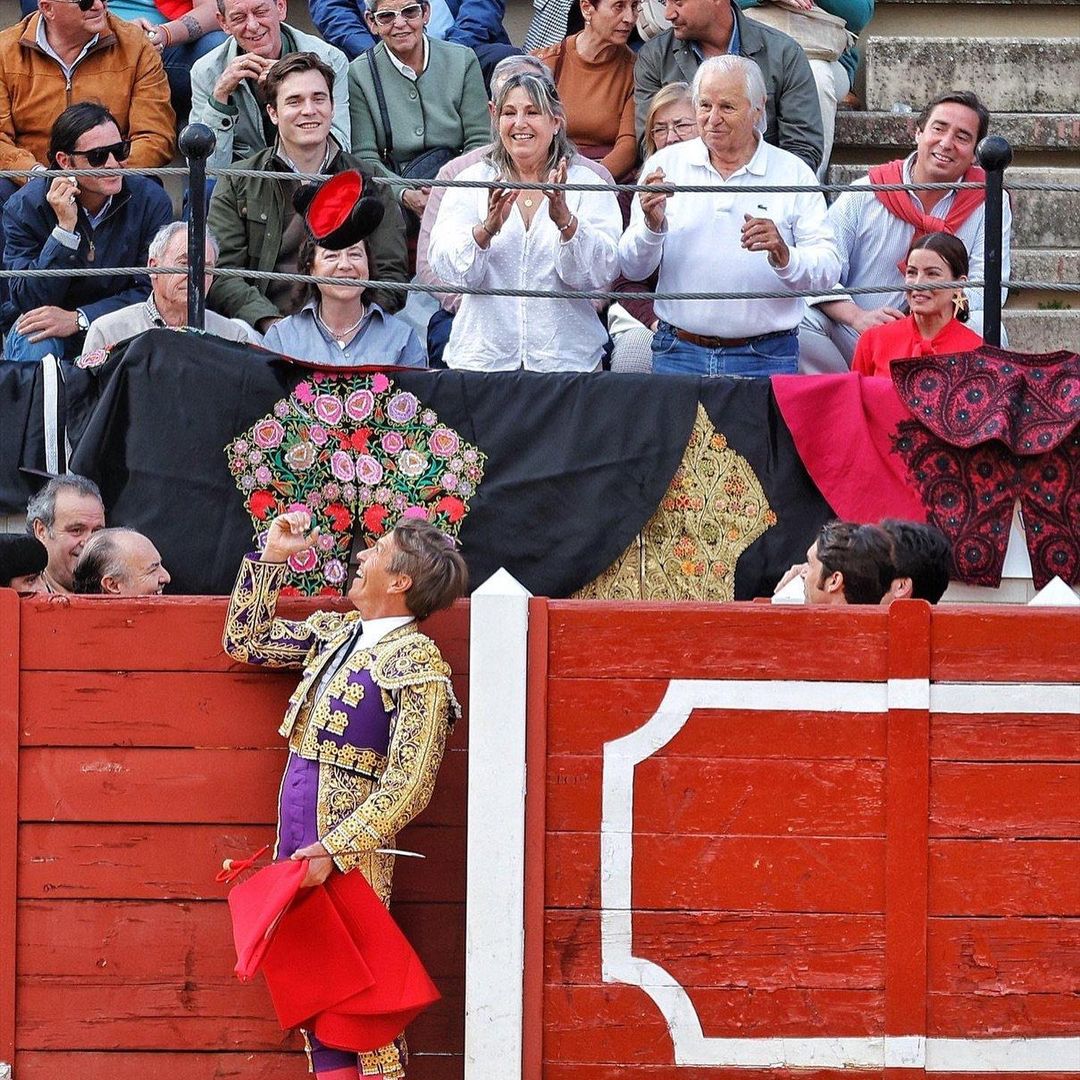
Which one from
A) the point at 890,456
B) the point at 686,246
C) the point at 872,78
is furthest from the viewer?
the point at 872,78

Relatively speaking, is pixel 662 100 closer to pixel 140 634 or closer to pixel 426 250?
pixel 426 250

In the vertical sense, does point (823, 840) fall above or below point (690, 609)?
below

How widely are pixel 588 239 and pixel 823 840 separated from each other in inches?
75.6

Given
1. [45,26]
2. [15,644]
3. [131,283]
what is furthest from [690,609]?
[45,26]

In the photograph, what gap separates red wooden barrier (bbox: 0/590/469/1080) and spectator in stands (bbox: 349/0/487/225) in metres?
3.00

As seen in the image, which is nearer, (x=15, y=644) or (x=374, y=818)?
(x=374, y=818)

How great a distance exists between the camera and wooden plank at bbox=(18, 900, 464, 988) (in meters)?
4.39

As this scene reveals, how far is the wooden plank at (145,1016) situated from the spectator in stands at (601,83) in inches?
139

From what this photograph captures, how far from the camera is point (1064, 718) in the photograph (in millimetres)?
4258

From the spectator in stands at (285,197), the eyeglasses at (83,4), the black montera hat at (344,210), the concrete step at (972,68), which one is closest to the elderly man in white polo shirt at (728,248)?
the black montera hat at (344,210)

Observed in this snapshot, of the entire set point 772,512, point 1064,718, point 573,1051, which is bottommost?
point 573,1051

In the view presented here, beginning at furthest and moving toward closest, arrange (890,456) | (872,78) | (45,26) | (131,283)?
(872,78) → (45,26) → (131,283) → (890,456)

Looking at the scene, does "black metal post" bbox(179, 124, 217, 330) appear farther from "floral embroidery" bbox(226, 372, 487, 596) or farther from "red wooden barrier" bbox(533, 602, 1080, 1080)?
"red wooden barrier" bbox(533, 602, 1080, 1080)

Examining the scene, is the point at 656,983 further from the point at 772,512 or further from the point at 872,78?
the point at 872,78
